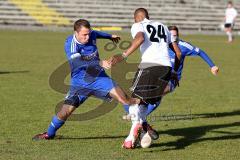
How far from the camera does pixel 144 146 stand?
825 centimetres

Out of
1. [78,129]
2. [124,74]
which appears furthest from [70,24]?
[78,129]

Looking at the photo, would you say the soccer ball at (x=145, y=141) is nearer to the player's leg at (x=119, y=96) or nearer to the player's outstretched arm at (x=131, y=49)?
the player's leg at (x=119, y=96)

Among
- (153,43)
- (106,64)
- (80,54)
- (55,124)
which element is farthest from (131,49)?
(55,124)

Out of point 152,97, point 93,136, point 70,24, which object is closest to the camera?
point 152,97

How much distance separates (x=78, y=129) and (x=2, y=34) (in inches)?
936

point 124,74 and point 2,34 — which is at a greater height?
point 124,74

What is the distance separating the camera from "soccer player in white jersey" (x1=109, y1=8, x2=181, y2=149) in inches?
326

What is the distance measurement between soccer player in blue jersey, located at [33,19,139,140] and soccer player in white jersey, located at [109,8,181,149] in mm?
192

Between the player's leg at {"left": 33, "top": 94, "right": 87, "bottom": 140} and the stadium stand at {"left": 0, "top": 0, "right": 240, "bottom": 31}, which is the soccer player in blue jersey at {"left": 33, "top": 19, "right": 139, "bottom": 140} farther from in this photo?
the stadium stand at {"left": 0, "top": 0, "right": 240, "bottom": 31}

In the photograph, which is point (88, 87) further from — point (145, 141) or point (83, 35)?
point (145, 141)

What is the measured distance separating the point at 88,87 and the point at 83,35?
75 cm

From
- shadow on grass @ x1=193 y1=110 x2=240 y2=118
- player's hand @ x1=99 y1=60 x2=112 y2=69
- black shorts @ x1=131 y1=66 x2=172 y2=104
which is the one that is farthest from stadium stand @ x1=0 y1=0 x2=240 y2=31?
player's hand @ x1=99 y1=60 x2=112 y2=69

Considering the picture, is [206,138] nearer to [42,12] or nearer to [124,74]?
[124,74]

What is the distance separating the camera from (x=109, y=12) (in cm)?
4100
